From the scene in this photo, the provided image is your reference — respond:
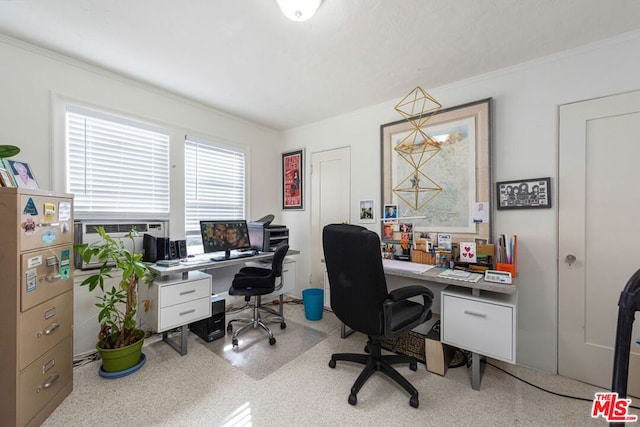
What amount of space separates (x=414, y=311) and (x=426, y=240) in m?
0.89

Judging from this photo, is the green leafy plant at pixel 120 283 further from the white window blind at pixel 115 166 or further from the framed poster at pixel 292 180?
the framed poster at pixel 292 180

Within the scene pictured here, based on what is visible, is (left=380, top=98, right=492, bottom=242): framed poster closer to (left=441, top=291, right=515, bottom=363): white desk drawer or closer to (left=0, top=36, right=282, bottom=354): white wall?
(left=441, top=291, right=515, bottom=363): white desk drawer

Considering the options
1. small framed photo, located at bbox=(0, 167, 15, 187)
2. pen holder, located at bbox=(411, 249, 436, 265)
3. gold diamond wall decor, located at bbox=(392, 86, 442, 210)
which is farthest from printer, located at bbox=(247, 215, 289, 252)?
small framed photo, located at bbox=(0, 167, 15, 187)

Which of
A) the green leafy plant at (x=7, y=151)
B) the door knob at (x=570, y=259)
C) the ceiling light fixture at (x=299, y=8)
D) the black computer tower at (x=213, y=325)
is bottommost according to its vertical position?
the black computer tower at (x=213, y=325)

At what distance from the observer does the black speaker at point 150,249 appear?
2443mm

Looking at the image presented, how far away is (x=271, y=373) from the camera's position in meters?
2.06

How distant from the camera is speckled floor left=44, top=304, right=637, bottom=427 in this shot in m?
1.61

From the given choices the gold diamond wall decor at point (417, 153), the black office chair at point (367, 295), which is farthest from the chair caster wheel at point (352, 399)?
the gold diamond wall decor at point (417, 153)

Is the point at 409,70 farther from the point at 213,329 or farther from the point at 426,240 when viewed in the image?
the point at 213,329

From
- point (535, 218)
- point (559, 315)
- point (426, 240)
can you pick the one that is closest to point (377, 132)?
point (426, 240)

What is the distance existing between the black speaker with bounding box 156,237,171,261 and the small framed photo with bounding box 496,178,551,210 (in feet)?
10.2

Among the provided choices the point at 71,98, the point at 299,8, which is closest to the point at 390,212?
the point at 299,8

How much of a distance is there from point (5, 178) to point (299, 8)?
205 cm

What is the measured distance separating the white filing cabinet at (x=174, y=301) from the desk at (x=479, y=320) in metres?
1.98
